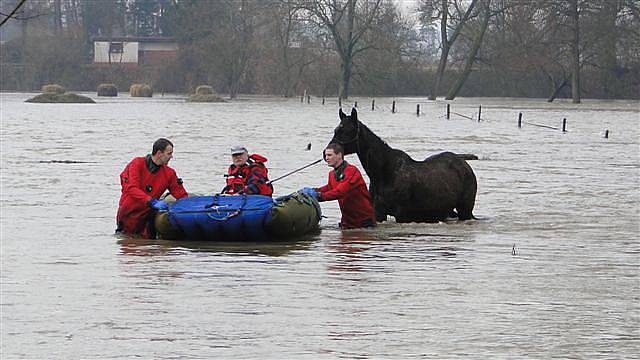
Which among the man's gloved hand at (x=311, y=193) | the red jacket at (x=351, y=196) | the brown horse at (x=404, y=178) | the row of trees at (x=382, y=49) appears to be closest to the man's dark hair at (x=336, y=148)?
the red jacket at (x=351, y=196)

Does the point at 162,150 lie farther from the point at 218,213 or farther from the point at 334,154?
the point at 334,154

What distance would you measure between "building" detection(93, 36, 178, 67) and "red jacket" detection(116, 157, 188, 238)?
327 ft

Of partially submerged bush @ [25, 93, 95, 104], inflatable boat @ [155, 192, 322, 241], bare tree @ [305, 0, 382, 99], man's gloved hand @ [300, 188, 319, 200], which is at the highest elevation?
bare tree @ [305, 0, 382, 99]

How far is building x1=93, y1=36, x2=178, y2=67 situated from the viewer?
11669 cm

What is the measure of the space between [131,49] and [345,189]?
104 m

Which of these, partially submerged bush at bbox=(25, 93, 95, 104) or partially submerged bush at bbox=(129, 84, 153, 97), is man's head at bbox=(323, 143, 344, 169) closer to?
partially submerged bush at bbox=(25, 93, 95, 104)

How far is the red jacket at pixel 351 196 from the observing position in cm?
1645

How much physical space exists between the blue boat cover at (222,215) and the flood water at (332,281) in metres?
0.19

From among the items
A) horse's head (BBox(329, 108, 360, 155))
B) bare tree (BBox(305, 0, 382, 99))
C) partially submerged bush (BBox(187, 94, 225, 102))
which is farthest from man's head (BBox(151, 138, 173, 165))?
bare tree (BBox(305, 0, 382, 99))

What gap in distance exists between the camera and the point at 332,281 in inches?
529

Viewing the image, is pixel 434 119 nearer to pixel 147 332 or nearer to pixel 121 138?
pixel 121 138

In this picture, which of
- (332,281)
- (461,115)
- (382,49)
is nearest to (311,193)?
(332,281)

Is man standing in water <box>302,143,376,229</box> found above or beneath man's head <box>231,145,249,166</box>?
beneath

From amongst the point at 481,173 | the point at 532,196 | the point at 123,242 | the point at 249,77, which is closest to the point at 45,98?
the point at 249,77
